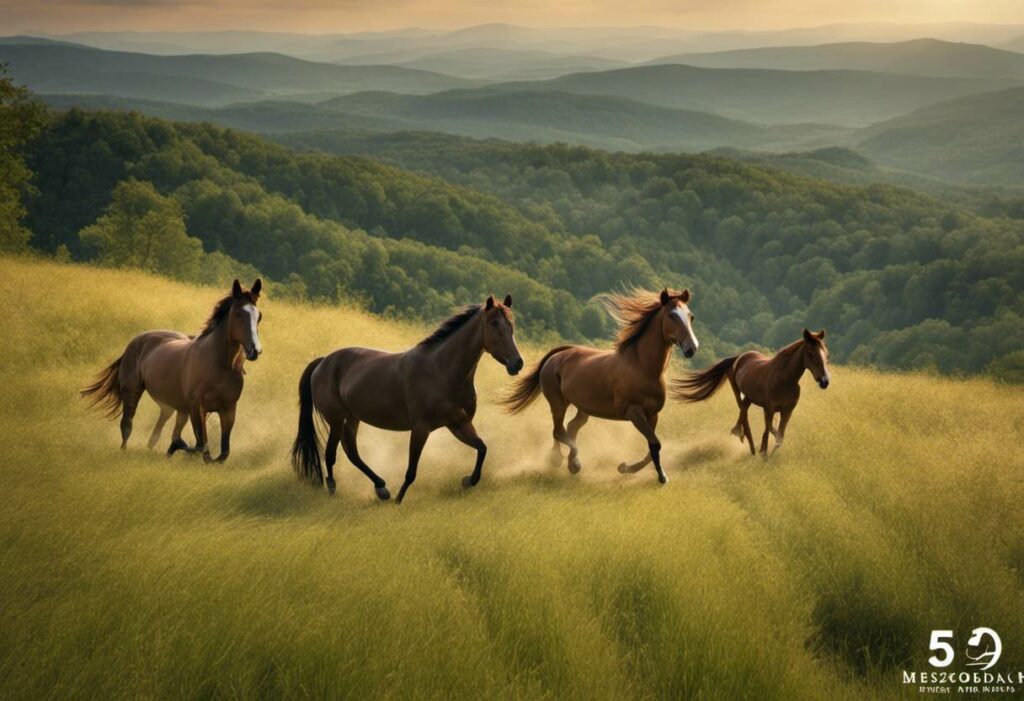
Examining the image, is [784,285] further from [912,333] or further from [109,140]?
[109,140]

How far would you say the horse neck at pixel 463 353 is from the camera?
34.4 ft

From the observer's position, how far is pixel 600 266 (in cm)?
12262

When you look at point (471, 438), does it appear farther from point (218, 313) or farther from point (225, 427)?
point (218, 313)

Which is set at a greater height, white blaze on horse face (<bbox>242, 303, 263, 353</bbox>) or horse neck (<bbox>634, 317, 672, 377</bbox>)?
white blaze on horse face (<bbox>242, 303, 263, 353</bbox>)

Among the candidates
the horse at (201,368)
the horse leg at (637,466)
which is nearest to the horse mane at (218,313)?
the horse at (201,368)

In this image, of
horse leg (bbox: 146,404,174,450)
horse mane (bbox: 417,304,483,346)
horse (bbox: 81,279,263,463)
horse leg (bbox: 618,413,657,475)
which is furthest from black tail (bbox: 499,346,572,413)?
horse leg (bbox: 146,404,174,450)

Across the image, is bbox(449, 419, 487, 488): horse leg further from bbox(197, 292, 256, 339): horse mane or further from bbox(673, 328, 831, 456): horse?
bbox(673, 328, 831, 456): horse

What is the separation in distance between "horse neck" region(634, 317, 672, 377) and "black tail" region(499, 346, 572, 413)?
200 cm

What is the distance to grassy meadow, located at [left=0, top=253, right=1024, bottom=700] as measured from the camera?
6.41m

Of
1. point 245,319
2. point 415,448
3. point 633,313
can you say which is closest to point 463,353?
point 415,448

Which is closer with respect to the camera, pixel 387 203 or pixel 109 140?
pixel 109 140

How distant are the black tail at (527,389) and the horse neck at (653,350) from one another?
6.56 feet

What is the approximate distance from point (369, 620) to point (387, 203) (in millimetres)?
122230

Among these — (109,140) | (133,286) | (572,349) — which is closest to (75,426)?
(572,349)
